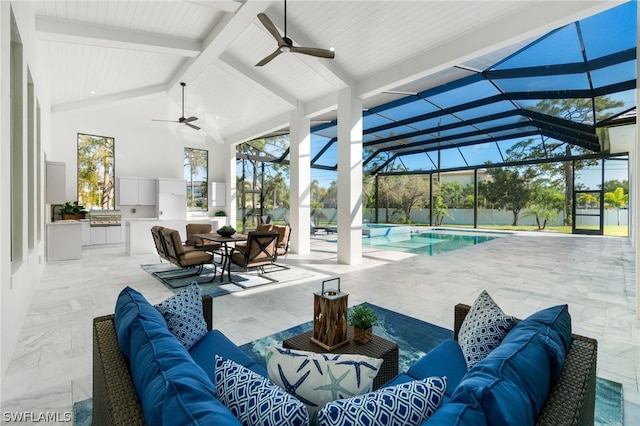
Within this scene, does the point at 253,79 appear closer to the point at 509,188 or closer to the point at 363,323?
the point at 363,323

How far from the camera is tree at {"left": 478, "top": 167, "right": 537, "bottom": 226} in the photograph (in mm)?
15391

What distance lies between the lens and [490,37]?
15.3 ft

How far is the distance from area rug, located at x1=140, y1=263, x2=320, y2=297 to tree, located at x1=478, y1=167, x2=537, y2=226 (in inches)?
527

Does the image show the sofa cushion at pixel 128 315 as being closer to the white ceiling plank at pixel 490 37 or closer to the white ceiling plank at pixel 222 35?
the white ceiling plank at pixel 222 35

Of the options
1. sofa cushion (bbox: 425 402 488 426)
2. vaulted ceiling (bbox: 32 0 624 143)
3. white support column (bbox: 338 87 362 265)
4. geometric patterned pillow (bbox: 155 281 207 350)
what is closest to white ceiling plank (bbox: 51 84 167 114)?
vaulted ceiling (bbox: 32 0 624 143)

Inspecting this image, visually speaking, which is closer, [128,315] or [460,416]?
[460,416]

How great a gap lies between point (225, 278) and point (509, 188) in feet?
49.2

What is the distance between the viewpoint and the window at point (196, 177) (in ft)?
37.8

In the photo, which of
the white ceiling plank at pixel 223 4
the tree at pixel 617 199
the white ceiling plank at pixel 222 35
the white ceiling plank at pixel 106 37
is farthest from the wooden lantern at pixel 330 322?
the tree at pixel 617 199

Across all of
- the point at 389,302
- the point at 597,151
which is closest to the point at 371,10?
the point at 389,302

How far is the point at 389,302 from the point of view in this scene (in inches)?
167

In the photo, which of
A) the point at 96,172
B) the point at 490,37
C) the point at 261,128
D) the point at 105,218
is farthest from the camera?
the point at 261,128

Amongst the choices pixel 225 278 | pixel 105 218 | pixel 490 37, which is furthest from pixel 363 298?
pixel 105 218

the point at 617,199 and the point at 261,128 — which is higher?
the point at 261,128
